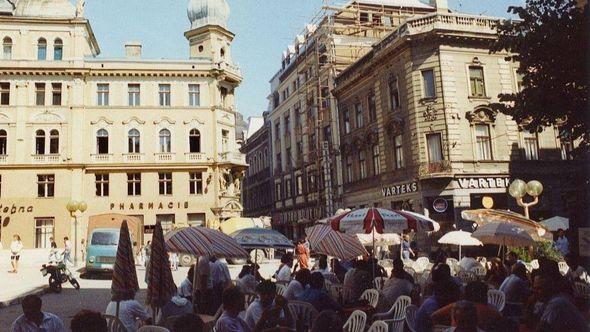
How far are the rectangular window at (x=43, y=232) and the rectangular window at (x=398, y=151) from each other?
27694 mm

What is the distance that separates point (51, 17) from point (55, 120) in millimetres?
8814

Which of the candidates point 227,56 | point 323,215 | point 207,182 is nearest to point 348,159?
point 323,215

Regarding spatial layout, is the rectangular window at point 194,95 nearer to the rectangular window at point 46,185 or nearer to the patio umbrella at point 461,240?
the rectangular window at point 46,185

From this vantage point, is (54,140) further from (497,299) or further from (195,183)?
(497,299)

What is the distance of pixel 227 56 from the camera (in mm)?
48219

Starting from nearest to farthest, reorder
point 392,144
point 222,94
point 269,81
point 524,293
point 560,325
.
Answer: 1. point 560,325
2. point 524,293
3. point 392,144
4. point 222,94
5. point 269,81

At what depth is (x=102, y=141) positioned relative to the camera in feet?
143

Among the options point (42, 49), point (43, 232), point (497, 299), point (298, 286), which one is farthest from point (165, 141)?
point (497, 299)

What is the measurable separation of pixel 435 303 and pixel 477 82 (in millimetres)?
26466

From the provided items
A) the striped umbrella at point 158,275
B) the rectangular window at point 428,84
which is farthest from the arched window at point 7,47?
the striped umbrella at point 158,275

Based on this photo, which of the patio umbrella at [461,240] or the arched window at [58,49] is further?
the arched window at [58,49]

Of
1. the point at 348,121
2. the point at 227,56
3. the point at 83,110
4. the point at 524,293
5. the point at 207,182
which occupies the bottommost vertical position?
the point at 524,293

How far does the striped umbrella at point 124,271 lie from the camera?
7.33 metres

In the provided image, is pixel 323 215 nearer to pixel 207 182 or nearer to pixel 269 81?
pixel 207 182
